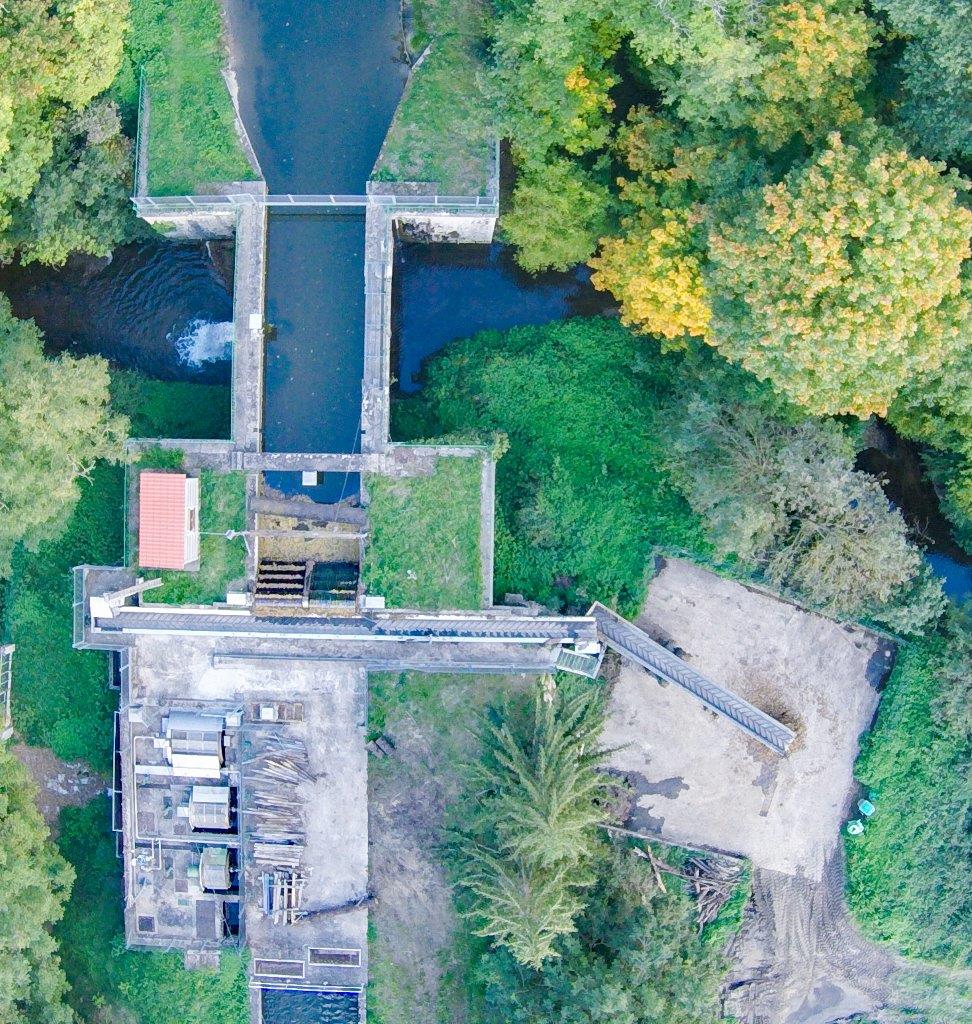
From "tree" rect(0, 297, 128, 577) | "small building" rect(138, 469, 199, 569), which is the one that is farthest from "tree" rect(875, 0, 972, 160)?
"tree" rect(0, 297, 128, 577)

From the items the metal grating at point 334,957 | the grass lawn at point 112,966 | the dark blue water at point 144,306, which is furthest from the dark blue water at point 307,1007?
the dark blue water at point 144,306

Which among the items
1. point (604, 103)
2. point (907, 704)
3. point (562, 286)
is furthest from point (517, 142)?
point (907, 704)

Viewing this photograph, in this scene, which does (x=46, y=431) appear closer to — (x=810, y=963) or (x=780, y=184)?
(x=780, y=184)

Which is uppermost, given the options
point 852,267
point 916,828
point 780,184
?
point 780,184

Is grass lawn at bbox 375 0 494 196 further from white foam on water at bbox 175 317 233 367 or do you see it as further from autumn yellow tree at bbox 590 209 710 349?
white foam on water at bbox 175 317 233 367

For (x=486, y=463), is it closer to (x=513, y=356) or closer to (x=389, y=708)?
(x=513, y=356)

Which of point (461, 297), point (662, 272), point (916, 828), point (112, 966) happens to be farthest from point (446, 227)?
point (112, 966)
